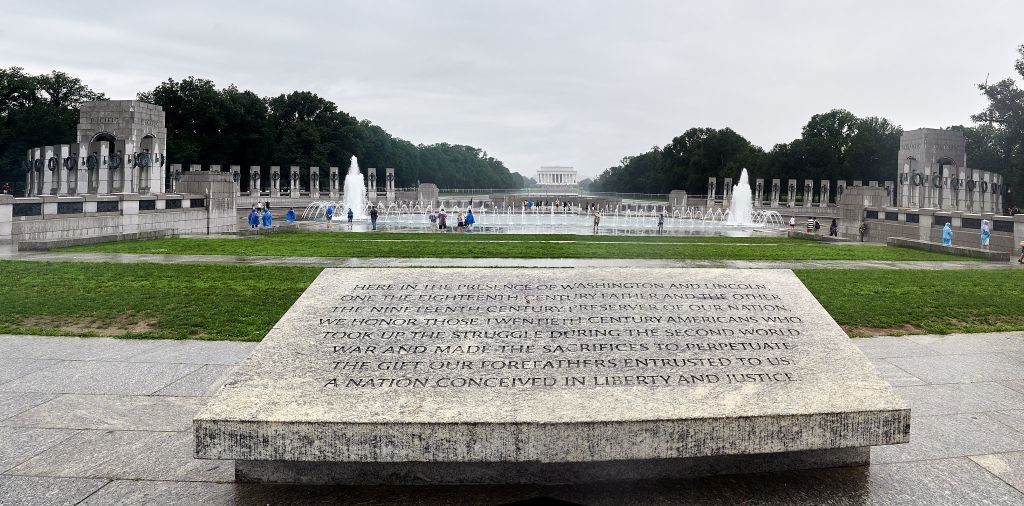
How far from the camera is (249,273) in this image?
16.9m

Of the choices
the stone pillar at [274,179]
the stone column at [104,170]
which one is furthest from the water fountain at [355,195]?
the stone column at [104,170]

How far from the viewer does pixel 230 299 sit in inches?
525

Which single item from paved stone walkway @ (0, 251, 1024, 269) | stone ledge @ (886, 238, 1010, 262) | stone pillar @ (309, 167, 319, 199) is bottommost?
paved stone walkway @ (0, 251, 1024, 269)

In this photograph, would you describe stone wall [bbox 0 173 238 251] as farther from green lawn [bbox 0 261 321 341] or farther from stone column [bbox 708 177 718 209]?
stone column [bbox 708 177 718 209]

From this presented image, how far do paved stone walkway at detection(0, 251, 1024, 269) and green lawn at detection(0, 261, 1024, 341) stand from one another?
4.65ft

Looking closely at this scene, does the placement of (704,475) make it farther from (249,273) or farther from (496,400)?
(249,273)

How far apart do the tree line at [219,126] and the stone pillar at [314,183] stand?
1169cm

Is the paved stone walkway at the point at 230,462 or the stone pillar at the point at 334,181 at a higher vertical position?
the stone pillar at the point at 334,181

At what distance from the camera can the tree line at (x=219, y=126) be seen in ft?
253

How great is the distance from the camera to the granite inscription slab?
474 cm

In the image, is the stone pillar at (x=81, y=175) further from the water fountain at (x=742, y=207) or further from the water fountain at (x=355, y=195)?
the water fountain at (x=742, y=207)

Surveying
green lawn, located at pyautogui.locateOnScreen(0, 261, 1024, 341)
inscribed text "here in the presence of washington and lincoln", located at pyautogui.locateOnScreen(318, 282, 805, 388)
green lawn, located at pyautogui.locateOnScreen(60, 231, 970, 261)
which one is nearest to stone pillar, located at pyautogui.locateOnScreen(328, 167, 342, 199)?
green lawn, located at pyautogui.locateOnScreen(60, 231, 970, 261)

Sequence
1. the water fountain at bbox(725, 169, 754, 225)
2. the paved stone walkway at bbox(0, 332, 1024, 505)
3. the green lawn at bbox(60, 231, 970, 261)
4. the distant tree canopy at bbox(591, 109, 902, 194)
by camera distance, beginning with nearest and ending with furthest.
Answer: the paved stone walkway at bbox(0, 332, 1024, 505)
the green lawn at bbox(60, 231, 970, 261)
the water fountain at bbox(725, 169, 754, 225)
the distant tree canopy at bbox(591, 109, 902, 194)

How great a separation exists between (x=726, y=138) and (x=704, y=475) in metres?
127
